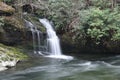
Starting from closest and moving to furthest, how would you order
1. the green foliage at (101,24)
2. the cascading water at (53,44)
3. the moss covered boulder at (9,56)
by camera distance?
the moss covered boulder at (9,56) < the green foliage at (101,24) < the cascading water at (53,44)

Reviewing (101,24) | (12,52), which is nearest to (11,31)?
(12,52)

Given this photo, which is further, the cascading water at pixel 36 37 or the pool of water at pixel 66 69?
the cascading water at pixel 36 37

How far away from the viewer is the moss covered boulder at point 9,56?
12.5 meters

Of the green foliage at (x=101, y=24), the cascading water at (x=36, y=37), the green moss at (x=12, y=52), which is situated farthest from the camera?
the cascading water at (x=36, y=37)

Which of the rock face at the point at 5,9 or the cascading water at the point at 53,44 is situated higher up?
the rock face at the point at 5,9

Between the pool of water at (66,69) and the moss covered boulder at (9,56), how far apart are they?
32 centimetres

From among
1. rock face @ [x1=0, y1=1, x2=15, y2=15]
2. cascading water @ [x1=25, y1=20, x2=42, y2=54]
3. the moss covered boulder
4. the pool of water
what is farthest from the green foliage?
rock face @ [x1=0, y1=1, x2=15, y2=15]

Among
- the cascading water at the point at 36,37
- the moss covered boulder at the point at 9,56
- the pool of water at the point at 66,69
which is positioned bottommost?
the pool of water at the point at 66,69

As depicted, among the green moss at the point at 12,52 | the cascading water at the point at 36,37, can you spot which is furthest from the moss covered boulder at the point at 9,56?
the cascading water at the point at 36,37

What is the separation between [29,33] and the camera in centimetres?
1559

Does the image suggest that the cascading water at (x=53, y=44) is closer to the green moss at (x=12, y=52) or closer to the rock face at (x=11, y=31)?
the rock face at (x=11, y=31)

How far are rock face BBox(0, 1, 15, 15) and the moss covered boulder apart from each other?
198 centimetres

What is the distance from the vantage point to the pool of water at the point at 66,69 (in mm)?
10836

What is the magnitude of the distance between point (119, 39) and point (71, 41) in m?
2.59
